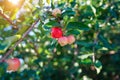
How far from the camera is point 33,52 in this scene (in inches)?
144

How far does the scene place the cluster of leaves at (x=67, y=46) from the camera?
1.83m

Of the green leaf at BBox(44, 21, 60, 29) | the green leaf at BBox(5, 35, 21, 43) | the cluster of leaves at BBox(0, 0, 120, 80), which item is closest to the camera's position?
the green leaf at BBox(5, 35, 21, 43)

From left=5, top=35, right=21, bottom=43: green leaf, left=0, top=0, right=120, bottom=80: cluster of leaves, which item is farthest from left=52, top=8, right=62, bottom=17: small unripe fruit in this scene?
left=5, top=35, right=21, bottom=43: green leaf

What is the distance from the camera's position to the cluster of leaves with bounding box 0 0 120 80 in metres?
1.83

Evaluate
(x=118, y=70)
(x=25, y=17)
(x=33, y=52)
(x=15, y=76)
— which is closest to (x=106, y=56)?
(x=118, y=70)

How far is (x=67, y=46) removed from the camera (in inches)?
134

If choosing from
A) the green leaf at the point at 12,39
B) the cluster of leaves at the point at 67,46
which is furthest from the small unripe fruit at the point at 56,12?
the green leaf at the point at 12,39

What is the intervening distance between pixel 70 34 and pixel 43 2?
0.23m

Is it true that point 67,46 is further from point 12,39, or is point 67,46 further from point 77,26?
point 12,39

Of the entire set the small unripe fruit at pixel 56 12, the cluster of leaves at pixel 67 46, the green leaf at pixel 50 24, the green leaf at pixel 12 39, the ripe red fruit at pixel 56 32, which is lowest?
the cluster of leaves at pixel 67 46

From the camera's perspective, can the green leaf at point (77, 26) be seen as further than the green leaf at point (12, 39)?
Yes

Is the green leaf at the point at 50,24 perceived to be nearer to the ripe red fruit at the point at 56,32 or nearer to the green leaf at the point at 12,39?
the ripe red fruit at the point at 56,32

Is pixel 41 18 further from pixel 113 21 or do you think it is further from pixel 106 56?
pixel 106 56

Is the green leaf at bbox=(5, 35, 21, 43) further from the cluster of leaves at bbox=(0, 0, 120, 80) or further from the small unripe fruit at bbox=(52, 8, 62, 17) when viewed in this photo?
the small unripe fruit at bbox=(52, 8, 62, 17)
